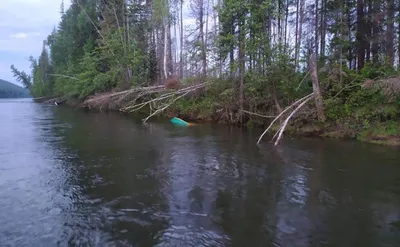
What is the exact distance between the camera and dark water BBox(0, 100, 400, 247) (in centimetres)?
530

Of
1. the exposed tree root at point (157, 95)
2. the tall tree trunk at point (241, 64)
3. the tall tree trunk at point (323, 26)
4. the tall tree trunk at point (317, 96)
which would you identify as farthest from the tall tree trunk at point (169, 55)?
the tall tree trunk at point (317, 96)

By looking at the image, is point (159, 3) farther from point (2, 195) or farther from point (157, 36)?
point (2, 195)

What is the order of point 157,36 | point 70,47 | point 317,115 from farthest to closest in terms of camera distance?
point 70,47
point 157,36
point 317,115

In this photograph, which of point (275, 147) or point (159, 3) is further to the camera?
point (159, 3)

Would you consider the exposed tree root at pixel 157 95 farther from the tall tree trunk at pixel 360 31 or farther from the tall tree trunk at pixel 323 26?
the tall tree trunk at pixel 360 31

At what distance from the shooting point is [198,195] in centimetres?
722

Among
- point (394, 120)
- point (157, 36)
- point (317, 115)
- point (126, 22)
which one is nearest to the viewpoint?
point (394, 120)

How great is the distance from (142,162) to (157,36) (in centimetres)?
2654

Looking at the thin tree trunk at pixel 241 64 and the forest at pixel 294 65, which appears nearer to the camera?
the forest at pixel 294 65

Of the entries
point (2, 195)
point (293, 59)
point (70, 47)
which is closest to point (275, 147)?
point (293, 59)

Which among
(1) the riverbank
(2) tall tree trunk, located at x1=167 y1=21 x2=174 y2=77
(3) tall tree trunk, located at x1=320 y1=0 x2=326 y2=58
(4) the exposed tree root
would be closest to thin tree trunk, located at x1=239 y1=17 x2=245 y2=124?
(1) the riverbank

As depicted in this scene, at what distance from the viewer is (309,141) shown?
14.5 m

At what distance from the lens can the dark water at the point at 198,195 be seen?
17.4 feet

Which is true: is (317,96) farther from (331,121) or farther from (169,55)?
(169,55)
